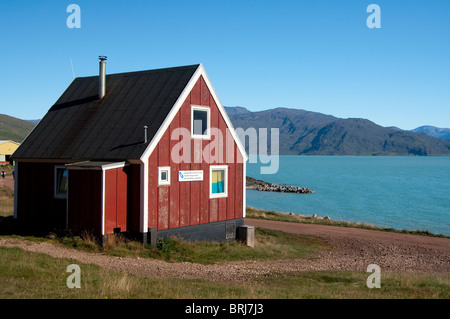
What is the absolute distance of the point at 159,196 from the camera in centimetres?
2047

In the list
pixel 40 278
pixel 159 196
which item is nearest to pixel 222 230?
pixel 159 196

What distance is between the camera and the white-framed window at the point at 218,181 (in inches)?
918

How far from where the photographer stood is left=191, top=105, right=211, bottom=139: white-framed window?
22.2 m

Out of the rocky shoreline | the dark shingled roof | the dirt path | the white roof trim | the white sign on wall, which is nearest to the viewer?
the dirt path

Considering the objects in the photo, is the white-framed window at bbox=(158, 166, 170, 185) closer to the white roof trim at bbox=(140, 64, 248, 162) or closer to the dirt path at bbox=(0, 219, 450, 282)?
the white roof trim at bbox=(140, 64, 248, 162)

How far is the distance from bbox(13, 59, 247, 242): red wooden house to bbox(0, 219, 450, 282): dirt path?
93.1 inches

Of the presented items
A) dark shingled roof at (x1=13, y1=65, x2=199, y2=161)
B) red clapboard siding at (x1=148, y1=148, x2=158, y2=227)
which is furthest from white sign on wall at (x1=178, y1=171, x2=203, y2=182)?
dark shingled roof at (x1=13, y1=65, x2=199, y2=161)

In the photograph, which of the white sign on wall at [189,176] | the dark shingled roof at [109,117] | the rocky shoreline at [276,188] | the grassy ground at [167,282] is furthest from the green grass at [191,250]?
the rocky shoreline at [276,188]

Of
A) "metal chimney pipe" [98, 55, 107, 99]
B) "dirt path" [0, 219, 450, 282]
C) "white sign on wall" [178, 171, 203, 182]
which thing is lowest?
"dirt path" [0, 219, 450, 282]

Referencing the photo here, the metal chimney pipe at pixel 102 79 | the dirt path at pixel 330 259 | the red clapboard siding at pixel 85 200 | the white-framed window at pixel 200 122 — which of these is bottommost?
the dirt path at pixel 330 259

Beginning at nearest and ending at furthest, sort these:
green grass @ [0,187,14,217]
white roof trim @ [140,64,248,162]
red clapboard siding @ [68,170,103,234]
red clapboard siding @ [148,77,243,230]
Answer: red clapboard siding @ [68,170,103,234], white roof trim @ [140,64,248,162], red clapboard siding @ [148,77,243,230], green grass @ [0,187,14,217]

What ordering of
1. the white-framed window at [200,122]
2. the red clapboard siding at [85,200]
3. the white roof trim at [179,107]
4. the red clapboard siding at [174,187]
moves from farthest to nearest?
the white-framed window at [200,122] < the red clapboard siding at [174,187] < the white roof trim at [179,107] < the red clapboard siding at [85,200]

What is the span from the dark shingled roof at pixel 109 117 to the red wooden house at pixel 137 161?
6 cm

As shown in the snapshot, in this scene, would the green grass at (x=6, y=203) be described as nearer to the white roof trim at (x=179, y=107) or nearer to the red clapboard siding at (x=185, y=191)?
the red clapboard siding at (x=185, y=191)
